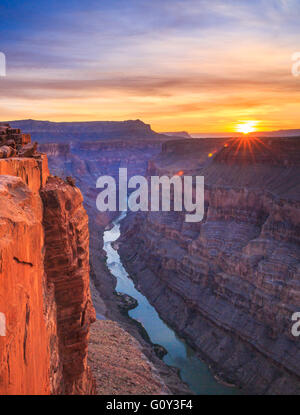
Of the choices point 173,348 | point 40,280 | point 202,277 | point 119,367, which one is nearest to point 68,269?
point 40,280

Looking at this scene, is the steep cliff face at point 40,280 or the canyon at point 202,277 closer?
the steep cliff face at point 40,280

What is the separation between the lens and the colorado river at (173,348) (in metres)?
28.6

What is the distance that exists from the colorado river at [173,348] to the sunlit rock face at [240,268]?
0.91 m

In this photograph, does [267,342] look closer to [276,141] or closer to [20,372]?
[276,141]

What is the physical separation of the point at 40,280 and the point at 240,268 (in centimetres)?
3194

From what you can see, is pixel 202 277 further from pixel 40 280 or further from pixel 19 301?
pixel 19 301

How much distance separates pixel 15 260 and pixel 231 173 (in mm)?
43710

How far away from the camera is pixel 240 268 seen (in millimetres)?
35688

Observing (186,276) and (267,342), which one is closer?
(267,342)

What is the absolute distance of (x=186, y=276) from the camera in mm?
42594

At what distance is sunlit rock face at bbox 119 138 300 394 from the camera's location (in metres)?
29.5

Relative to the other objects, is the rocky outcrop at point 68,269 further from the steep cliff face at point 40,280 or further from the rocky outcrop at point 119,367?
the rocky outcrop at point 119,367

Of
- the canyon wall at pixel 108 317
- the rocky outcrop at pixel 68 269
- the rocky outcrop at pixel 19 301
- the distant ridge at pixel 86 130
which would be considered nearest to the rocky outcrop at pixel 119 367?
the canyon wall at pixel 108 317

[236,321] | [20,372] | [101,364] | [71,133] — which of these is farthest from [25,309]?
[71,133]
